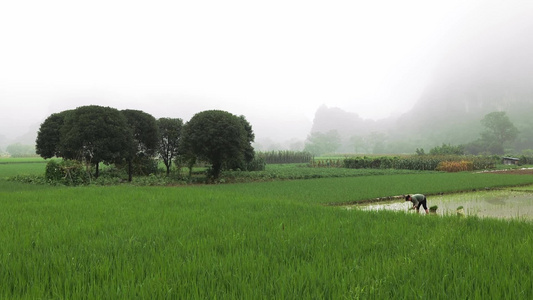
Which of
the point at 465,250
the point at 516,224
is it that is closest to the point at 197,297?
the point at 465,250

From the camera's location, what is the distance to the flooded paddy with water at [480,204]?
9648mm

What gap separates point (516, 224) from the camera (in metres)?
5.68

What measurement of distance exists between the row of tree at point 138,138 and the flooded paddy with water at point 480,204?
1144 centimetres

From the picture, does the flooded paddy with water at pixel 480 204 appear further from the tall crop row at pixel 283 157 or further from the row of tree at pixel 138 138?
the tall crop row at pixel 283 157

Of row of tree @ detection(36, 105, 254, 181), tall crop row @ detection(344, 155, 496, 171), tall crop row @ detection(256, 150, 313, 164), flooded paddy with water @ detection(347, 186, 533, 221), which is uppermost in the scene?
row of tree @ detection(36, 105, 254, 181)

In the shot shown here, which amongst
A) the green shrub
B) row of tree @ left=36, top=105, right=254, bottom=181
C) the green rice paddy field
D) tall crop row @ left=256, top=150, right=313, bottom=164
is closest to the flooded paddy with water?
the green rice paddy field

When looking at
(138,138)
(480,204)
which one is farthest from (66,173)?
(480,204)

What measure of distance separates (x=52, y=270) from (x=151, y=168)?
23.4 metres

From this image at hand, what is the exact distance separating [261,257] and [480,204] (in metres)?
11.2

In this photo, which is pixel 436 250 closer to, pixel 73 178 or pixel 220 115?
pixel 220 115

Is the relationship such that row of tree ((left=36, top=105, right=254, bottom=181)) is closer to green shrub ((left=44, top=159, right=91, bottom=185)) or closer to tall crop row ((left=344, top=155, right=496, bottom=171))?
green shrub ((left=44, top=159, right=91, bottom=185))

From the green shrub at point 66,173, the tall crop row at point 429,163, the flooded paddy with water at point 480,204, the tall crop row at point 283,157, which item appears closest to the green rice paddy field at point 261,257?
the flooded paddy with water at point 480,204

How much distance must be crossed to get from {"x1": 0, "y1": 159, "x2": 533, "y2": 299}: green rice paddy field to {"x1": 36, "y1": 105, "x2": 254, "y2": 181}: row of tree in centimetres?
1309

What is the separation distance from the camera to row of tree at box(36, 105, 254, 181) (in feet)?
60.3
